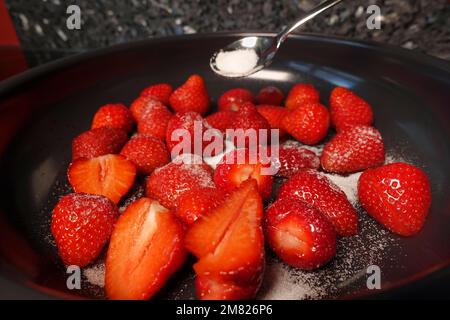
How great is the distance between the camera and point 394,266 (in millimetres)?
576

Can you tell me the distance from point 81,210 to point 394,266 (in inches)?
19.9

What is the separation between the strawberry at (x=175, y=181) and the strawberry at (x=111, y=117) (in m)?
0.22

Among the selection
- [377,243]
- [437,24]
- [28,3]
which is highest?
[28,3]

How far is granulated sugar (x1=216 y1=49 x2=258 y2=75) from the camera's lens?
91cm

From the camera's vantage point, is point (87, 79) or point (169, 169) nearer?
point (169, 169)

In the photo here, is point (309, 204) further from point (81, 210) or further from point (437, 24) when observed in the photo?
point (437, 24)

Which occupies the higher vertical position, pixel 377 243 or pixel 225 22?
pixel 225 22

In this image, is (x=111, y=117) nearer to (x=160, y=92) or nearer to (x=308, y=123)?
(x=160, y=92)

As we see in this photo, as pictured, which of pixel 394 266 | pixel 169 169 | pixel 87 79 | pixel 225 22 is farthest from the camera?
pixel 225 22

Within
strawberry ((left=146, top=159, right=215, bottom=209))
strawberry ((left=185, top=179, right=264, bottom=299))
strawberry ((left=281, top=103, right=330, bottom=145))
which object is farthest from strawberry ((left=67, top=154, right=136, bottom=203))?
strawberry ((left=281, top=103, right=330, bottom=145))

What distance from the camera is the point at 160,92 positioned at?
0.98 metres

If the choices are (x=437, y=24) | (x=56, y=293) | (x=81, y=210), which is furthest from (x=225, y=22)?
(x=56, y=293)

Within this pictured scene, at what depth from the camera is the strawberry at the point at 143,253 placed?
498 mm

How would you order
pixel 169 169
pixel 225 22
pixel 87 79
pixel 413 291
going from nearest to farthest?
pixel 413 291 < pixel 169 169 < pixel 87 79 < pixel 225 22
